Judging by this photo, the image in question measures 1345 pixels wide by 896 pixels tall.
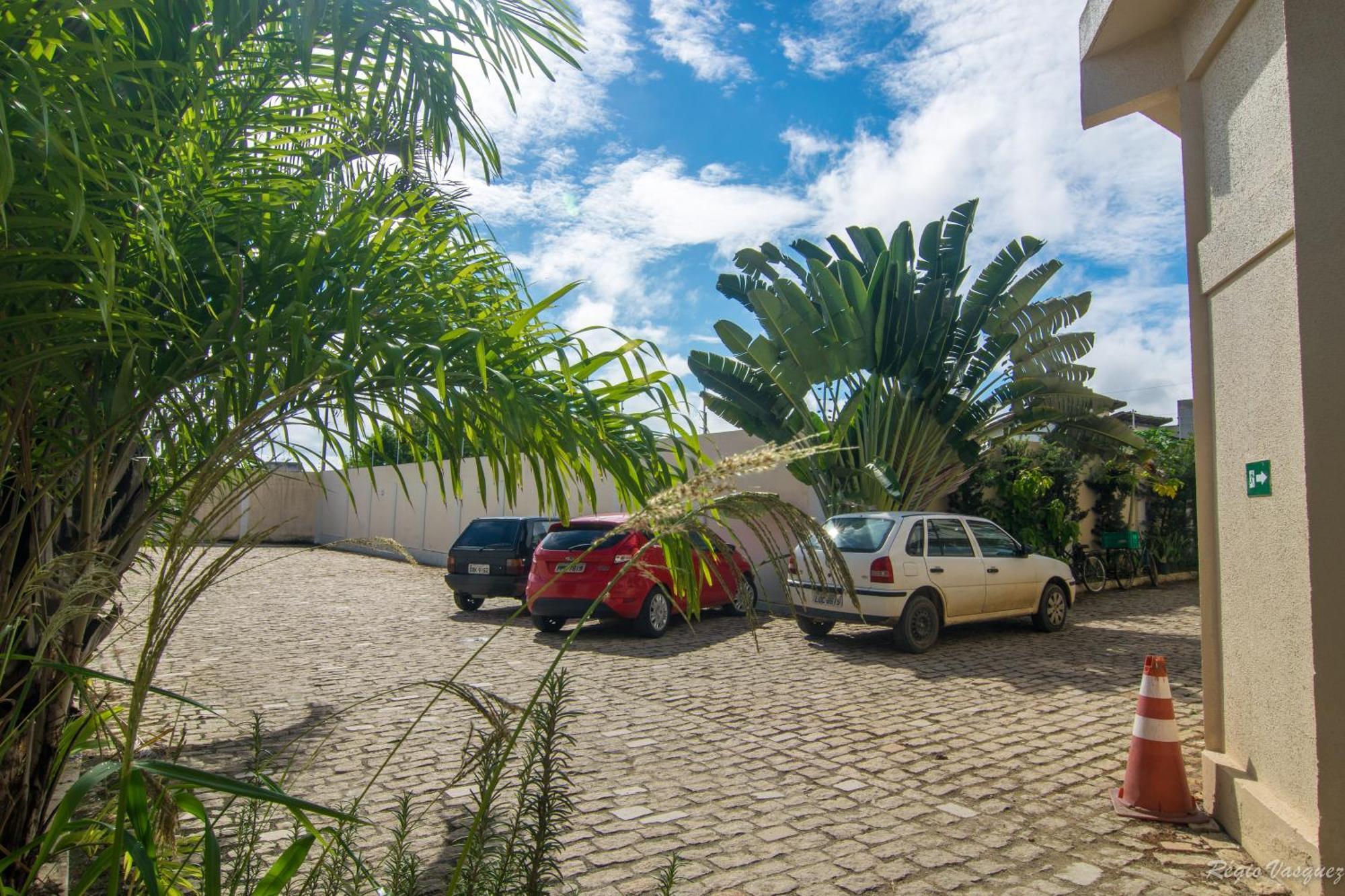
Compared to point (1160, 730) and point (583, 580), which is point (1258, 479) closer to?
point (1160, 730)

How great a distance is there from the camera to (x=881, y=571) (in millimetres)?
10711

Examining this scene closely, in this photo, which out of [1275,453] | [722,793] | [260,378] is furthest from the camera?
[722,793]

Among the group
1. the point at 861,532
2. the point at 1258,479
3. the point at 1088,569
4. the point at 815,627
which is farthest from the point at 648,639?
the point at 1088,569

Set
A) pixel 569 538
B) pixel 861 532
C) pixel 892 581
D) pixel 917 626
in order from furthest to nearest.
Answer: pixel 569 538, pixel 861 532, pixel 917 626, pixel 892 581

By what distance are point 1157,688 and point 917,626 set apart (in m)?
5.43

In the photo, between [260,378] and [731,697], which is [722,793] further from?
[260,378]

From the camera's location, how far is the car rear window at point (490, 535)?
15078mm

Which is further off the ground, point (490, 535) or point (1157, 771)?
point (490, 535)

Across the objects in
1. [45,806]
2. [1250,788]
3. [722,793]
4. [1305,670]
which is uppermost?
[1305,670]

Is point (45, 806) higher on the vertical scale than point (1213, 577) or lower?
lower

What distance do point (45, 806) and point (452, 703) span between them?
5.11 metres

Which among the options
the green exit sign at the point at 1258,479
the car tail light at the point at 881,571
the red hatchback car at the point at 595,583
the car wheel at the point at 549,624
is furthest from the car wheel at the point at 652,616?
the green exit sign at the point at 1258,479

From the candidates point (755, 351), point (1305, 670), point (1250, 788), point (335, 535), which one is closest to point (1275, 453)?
point (1305, 670)

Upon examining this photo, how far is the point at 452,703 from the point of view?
8078 millimetres
